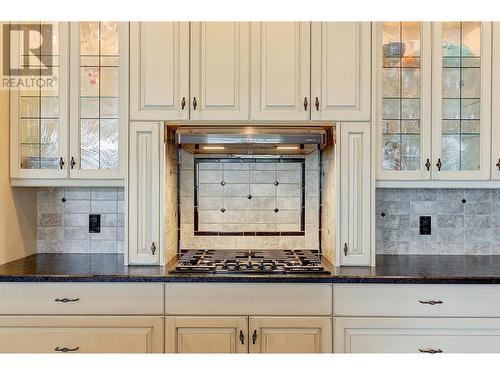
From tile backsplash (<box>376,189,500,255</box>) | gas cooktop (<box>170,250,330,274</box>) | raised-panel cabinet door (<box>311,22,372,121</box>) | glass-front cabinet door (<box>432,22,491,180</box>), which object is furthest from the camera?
tile backsplash (<box>376,189,500,255</box>)

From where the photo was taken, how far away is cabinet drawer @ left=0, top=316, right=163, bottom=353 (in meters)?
2.09

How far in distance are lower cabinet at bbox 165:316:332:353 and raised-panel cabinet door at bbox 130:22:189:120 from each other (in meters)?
1.14

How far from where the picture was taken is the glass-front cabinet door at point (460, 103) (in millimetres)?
2400

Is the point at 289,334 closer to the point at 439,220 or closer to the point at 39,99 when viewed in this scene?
the point at 439,220

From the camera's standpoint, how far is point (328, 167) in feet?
8.37

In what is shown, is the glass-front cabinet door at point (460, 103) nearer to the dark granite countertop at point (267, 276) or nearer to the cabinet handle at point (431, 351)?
the dark granite countertop at point (267, 276)

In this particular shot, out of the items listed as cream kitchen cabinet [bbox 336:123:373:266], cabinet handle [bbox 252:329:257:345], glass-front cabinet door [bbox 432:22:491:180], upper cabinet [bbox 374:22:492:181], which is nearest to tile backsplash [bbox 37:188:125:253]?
cabinet handle [bbox 252:329:257:345]

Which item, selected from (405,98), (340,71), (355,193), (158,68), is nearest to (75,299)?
(158,68)

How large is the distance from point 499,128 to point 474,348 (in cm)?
122

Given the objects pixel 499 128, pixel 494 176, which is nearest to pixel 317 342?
pixel 494 176

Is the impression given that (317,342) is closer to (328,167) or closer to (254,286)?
(254,286)

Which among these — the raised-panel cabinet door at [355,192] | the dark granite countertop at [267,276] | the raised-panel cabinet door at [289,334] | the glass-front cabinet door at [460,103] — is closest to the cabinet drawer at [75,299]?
the dark granite countertop at [267,276]

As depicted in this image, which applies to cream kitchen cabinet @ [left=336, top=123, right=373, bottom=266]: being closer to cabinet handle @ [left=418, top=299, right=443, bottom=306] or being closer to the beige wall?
cabinet handle @ [left=418, top=299, right=443, bottom=306]

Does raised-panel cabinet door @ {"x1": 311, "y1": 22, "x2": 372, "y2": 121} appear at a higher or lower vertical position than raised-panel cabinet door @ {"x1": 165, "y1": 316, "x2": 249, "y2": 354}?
higher
